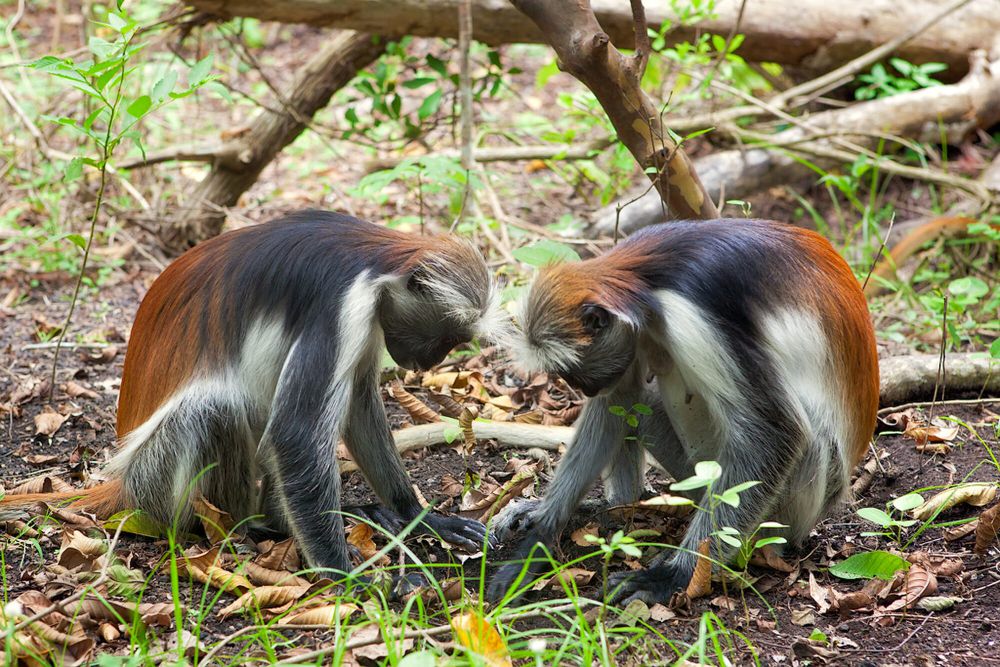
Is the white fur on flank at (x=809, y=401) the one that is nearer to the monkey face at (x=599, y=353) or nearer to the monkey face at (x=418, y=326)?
the monkey face at (x=599, y=353)

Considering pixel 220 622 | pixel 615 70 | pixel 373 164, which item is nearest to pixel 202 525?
pixel 220 622

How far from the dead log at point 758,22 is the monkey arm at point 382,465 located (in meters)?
3.52

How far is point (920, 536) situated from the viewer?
4641mm

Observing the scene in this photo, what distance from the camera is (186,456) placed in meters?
4.56

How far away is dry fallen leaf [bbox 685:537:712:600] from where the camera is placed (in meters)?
4.14

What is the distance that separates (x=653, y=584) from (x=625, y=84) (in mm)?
2506

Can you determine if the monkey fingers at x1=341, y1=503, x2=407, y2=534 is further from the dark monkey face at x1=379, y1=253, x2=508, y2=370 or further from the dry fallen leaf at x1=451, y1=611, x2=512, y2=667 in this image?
the dry fallen leaf at x1=451, y1=611, x2=512, y2=667

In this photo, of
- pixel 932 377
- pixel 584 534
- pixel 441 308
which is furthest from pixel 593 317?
pixel 932 377

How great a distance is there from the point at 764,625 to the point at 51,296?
6129 mm

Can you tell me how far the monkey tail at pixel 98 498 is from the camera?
4703 mm

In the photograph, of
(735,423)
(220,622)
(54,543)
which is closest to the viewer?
(220,622)

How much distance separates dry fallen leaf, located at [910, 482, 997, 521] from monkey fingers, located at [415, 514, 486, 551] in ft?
6.79

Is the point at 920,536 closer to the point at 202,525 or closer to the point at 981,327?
the point at 981,327

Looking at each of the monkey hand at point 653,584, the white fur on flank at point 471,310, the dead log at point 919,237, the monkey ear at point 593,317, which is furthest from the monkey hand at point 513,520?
the dead log at point 919,237
